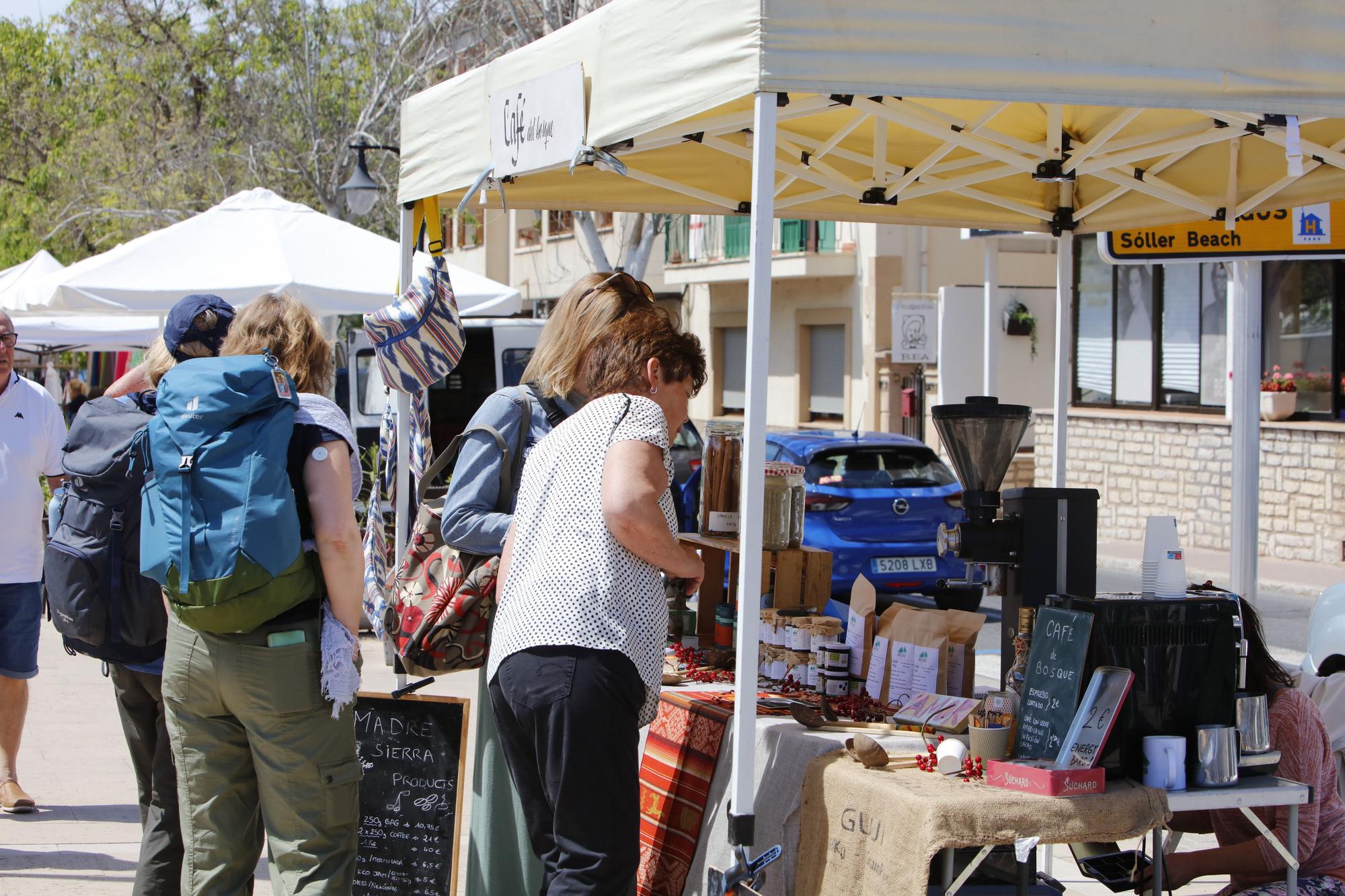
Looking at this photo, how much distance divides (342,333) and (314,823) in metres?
24.2

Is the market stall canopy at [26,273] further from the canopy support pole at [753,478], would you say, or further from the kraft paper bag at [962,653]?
the canopy support pole at [753,478]

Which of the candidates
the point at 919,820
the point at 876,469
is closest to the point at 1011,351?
the point at 876,469

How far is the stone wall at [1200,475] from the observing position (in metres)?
14.0

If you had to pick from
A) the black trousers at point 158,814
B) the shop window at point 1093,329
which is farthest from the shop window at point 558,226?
the black trousers at point 158,814

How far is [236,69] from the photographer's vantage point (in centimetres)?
2533

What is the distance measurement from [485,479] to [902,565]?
6994 mm

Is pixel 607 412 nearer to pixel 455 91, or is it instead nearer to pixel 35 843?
pixel 455 91

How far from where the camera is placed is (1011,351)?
2125 centimetres

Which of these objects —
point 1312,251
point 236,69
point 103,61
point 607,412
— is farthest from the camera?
point 103,61

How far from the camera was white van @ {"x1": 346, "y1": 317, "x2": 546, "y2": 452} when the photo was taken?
47.5ft

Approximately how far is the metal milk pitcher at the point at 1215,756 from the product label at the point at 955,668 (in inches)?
28.4

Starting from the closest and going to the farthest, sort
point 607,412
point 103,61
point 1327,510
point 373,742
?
1. point 607,412
2. point 373,742
3. point 1327,510
4. point 103,61

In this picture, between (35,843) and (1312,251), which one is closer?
(35,843)

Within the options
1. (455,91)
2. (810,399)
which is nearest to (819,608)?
(455,91)
